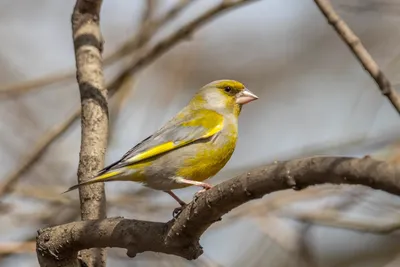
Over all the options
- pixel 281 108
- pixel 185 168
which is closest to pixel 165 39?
pixel 185 168

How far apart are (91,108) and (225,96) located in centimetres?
121

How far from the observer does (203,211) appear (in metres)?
2.78

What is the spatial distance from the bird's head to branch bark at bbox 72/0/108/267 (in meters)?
0.87

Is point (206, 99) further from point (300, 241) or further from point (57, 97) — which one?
point (57, 97)

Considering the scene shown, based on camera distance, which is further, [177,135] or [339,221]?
[339,221]

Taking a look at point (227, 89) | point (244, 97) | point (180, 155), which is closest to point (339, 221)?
point (244, 97)

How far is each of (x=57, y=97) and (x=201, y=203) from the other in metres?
6.61

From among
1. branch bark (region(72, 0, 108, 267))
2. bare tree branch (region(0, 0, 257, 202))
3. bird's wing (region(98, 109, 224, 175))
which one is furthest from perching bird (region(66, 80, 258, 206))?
bare tree branch (region(0, 0, 257, 202))

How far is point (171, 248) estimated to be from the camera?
119 inches

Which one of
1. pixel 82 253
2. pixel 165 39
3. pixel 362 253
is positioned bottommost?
pixel 362 253

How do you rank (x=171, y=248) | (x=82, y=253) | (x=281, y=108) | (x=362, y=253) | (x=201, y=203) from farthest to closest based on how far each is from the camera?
(x=281, y=108) → (x=362, y=253) → (x=82, y=253) → (x=171, y=248) → (x=201, y=203)

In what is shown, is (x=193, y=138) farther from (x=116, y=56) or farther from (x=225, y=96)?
→ (x=116, y=56)

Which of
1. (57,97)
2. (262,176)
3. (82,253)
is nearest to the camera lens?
(262,176)

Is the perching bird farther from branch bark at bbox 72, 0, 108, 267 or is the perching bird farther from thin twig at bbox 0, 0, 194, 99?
thin twig at bbox 0, 0, 194, 99
